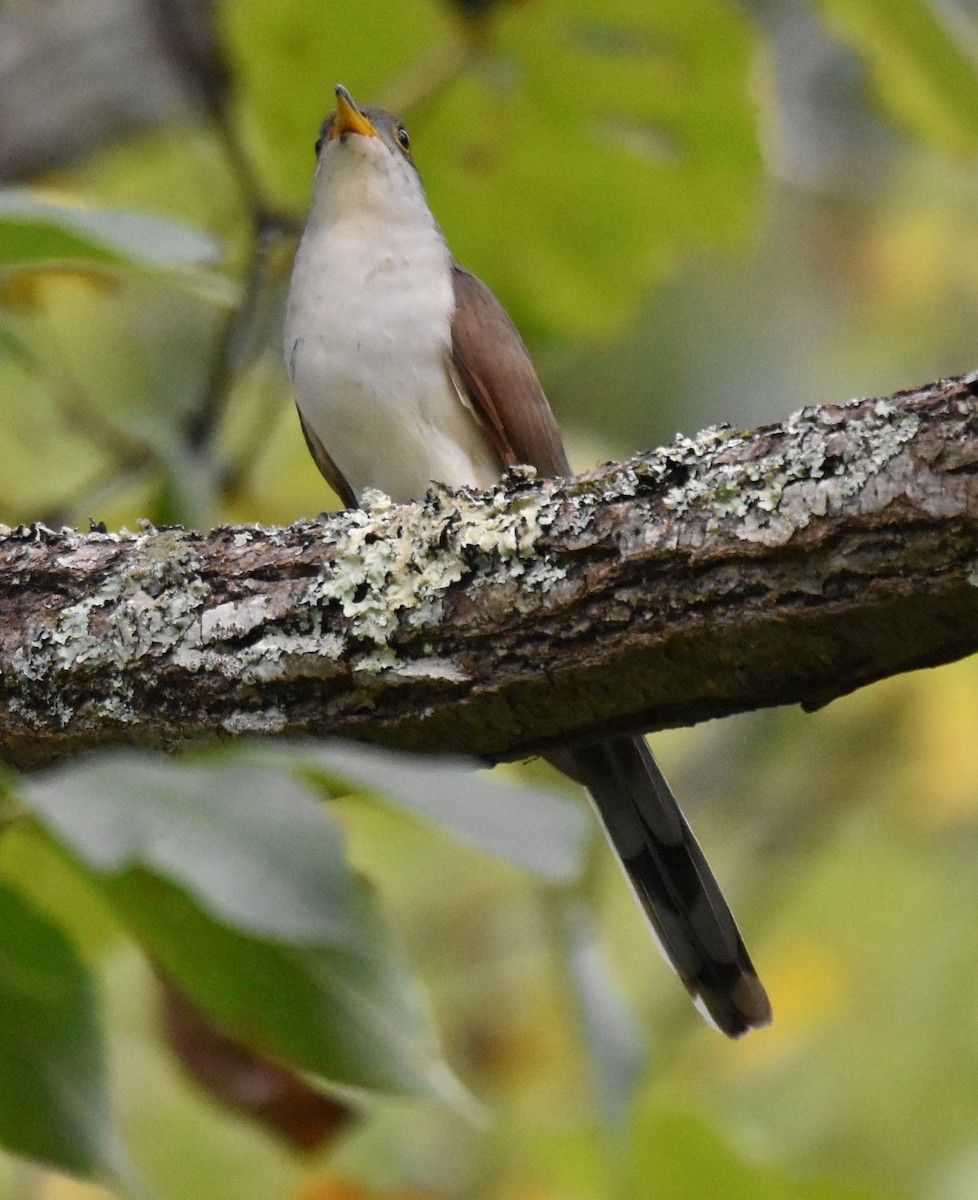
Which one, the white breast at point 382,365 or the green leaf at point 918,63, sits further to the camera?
the white breast at point 382,365

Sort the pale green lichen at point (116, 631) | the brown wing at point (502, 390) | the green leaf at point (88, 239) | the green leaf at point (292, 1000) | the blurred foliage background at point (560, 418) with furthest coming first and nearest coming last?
the brown wing at point (502, 390)
the blurred foliage background at point (560, 418)
the pale green lichen at point (116, 631)
the green leaf at point (88, 239)
the green leaf at point (292, 1000)

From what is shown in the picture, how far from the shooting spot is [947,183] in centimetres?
857

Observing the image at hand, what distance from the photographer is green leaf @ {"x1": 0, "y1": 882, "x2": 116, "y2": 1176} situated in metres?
1.78

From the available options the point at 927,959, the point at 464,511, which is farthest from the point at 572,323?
the point at 927,959

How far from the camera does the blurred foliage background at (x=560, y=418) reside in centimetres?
362

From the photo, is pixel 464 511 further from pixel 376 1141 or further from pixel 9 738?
pixel 376 1141

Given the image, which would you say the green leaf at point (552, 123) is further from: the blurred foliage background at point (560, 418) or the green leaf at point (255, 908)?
the green leaf at point (255, 908)

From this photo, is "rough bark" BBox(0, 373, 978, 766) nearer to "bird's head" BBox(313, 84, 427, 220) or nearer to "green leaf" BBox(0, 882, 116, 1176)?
"green leaf" BBox(0, 882, 116, 1176)

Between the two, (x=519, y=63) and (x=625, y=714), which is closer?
(x=625, y=714)

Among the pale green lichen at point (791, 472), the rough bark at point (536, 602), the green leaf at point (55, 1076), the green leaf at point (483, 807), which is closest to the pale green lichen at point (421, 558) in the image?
the rough bark at point (536, 602)

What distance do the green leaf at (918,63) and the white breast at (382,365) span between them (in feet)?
3.89

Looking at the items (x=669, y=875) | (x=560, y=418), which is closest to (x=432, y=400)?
(x=669, y=875)

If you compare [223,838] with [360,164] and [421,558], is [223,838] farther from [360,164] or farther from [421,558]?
[360,164]

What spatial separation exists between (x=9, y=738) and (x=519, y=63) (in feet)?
8.87
